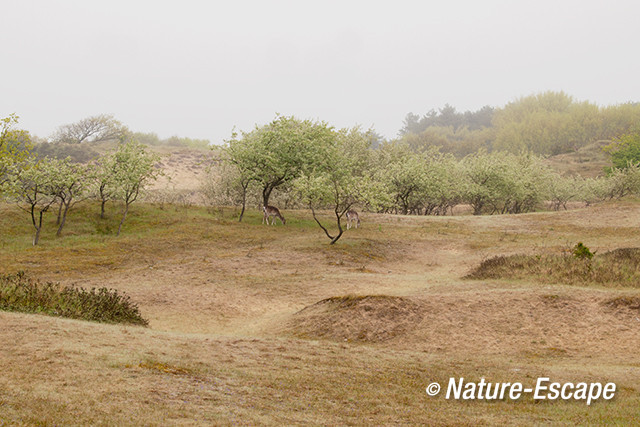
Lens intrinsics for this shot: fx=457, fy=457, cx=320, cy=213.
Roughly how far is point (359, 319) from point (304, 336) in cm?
169

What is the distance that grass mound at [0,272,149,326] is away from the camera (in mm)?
11836

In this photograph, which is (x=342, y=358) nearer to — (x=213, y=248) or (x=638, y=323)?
(x=638, y=323)

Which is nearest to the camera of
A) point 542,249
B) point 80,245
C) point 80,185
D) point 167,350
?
point 167,350

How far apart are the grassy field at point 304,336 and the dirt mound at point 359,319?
52mm

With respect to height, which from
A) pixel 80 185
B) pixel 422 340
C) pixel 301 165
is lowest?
pixel 422 340

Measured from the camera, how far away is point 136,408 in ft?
18.4

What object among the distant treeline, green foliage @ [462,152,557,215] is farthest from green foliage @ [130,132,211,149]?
green foliage @ [462,152,557,215]

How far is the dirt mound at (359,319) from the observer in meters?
12.8

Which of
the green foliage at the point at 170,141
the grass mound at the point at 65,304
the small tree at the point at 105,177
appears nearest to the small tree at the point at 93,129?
the green foliage at the point at 170,141

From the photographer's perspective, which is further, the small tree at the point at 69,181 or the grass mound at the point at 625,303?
the small tree at the point at 69,181

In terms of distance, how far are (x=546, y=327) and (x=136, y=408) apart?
10987mm

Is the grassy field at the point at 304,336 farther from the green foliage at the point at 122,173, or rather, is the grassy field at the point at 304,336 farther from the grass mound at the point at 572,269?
the green foliage at the point at 122,173

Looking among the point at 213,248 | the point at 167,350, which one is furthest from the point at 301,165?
the point at 167,350

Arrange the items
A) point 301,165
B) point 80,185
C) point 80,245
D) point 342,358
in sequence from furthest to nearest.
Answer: point 301,165
point 80,185
point 80,245
point 342,358
